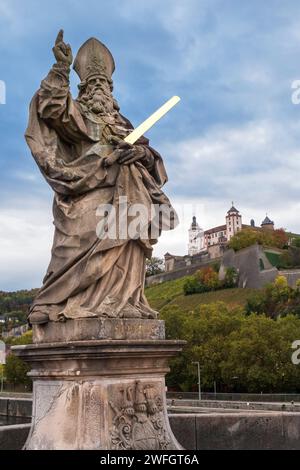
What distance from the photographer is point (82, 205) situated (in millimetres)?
7242

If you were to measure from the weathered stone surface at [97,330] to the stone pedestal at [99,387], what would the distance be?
0.04ft

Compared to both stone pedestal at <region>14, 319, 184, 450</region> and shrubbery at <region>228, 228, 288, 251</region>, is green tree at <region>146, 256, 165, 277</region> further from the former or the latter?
stone pedestal at <region>14, 319, 184, 450</region>

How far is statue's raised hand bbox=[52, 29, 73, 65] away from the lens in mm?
7207

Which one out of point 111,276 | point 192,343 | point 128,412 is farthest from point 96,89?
point 192,343

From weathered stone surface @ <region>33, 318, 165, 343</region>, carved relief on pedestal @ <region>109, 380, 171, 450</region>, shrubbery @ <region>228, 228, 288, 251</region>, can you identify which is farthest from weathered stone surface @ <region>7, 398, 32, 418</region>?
shrubbery @ <region>228, 228, 288, 251</region>

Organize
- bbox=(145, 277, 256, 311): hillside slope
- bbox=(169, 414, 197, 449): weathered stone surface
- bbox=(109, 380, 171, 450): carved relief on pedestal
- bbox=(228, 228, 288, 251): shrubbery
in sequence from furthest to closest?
bbox=(228, 228, 288, 251): shrubbery, bbox=(145, 277, 256, 311): hillside slope, bbox=(169, 414, 197, 449): weathered stone surface, bbox=(109, 380, 171, 450): carved relief on pedestal

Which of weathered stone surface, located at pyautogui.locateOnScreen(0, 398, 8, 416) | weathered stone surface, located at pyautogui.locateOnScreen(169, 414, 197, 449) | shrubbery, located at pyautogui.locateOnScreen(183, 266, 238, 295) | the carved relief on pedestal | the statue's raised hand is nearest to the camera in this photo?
the carved relief on pedestal

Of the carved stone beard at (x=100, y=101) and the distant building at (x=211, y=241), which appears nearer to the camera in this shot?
the carved stone beard at (x=100, y=101)

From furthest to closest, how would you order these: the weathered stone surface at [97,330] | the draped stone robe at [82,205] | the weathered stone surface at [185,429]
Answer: the weathered stone surface at [185,429], the draped stone robe at [82,205], the weathered stone surface at [97,330]

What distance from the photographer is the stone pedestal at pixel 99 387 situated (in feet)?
20.5

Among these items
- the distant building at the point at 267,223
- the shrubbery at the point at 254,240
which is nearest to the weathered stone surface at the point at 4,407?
the shrubbery at the point at 254,240

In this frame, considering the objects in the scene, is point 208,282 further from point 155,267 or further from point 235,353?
point 235,353

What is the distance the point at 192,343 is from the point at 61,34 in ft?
144

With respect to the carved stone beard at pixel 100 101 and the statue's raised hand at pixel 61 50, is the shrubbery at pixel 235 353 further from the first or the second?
the statue's raised hand at pixel 61 50
